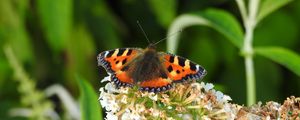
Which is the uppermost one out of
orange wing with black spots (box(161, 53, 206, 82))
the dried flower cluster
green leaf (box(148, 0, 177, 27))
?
green leaf (box(148, 0, 177, 27))

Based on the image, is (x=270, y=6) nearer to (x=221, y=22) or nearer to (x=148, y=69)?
(x=221, y=22)

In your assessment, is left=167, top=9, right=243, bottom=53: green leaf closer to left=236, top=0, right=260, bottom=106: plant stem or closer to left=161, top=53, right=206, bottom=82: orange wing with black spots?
left=236, top=0, right=260, bottom=106: plant stem

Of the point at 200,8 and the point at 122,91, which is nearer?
the point at 122,91

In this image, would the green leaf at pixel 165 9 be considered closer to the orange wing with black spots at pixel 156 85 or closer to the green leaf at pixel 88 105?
the green leaf at pixel 88 105

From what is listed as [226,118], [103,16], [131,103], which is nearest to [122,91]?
[131,103]

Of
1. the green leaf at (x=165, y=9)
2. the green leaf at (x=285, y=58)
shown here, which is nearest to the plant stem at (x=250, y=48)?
the green leaf at (x=285, y=58)

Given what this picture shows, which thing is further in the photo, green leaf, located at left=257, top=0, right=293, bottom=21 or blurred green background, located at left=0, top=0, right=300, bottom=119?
blurred green background, located at left=0, top=0, right=300, bottom=119

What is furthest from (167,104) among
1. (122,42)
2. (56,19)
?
(122,42)

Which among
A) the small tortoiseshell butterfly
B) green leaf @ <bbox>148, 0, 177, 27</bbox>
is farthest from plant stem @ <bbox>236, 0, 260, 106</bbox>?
green leaf @ <bbox>148, 0, 177, 27</bbox>

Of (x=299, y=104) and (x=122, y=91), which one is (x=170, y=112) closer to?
(x=122, y=91)
